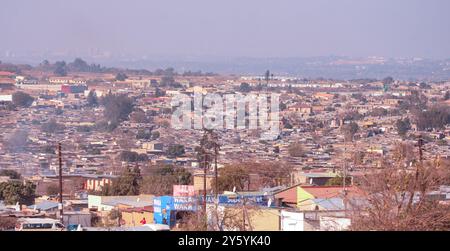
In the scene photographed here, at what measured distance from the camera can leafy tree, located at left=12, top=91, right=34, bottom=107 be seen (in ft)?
137

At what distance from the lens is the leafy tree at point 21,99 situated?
137 ft

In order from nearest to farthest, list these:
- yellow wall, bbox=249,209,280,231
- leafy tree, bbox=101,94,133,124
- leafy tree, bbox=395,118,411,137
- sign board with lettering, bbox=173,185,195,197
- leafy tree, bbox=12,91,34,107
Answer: yellow wall, bbox=249,209,280,231 → sign board with lettering, bbox=173,185,195,197 → leafy tree, bbox=395,118,411,137 → leafy tree, bbox=101,94,133,124 → leafy tree, bbox=12,91,34,107

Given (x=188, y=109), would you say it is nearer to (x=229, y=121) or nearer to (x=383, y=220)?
(x=229, y=121)

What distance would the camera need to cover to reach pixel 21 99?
4228 cm

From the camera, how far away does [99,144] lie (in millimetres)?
33094

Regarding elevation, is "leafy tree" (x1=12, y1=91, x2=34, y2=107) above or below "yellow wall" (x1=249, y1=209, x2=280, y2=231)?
below

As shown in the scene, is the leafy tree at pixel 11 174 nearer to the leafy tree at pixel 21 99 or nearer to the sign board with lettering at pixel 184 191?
the sign board with lettering at pixel 184 191

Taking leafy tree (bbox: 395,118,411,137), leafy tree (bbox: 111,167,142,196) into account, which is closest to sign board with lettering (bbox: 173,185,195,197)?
leafy tree (bbox: 111,167,142,196)

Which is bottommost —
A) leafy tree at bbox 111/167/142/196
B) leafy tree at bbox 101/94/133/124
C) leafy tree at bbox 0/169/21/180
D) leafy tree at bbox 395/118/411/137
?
leafy tree at bbox 101/94/133/124

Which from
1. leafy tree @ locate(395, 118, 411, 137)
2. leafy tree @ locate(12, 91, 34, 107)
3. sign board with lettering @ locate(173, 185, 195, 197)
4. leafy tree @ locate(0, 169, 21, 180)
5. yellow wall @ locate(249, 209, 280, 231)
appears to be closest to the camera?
yellow wall @ locate(249, 209, 280, 231)

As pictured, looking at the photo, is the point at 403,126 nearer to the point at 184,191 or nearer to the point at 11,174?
the point at 11,174

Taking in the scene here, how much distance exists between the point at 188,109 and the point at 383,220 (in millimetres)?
31143

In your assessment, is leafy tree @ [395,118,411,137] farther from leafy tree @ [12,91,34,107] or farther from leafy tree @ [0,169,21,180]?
leafy tree @ [12,91,34,107]
